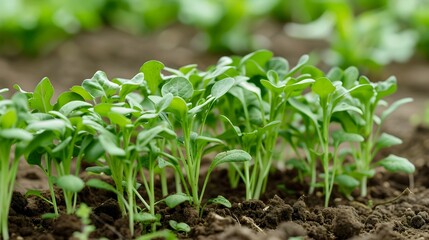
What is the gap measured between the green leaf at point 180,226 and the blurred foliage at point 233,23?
2868mm

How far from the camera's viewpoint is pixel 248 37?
18.0ft

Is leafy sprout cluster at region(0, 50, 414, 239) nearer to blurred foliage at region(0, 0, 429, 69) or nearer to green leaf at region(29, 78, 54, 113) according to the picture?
green leaf at region(29, 78, 54, 113)

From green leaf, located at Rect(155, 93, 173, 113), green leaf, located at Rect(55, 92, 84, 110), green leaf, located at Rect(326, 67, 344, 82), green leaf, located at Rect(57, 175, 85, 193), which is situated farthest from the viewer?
green leaf, located at Rect(326, 67, 344, 82)

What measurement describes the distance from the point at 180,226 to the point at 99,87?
56cm

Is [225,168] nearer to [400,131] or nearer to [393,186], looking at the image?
[393,186]

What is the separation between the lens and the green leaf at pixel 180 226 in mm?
2160

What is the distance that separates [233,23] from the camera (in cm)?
543

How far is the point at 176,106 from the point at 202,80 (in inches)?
16.7

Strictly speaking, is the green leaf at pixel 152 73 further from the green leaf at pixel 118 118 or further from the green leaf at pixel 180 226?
the green leaf at pixel 180 226

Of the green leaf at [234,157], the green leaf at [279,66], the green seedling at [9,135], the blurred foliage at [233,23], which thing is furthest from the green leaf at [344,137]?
the blurred foliage at [233,23]

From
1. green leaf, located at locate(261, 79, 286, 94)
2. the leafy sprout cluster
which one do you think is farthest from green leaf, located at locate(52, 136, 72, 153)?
green leaf, located at locate(261, 79, 286, 94)

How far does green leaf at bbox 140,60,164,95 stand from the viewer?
7.73ft

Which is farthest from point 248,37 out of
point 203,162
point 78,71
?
point 203,162

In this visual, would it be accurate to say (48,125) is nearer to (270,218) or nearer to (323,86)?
(270,218)
